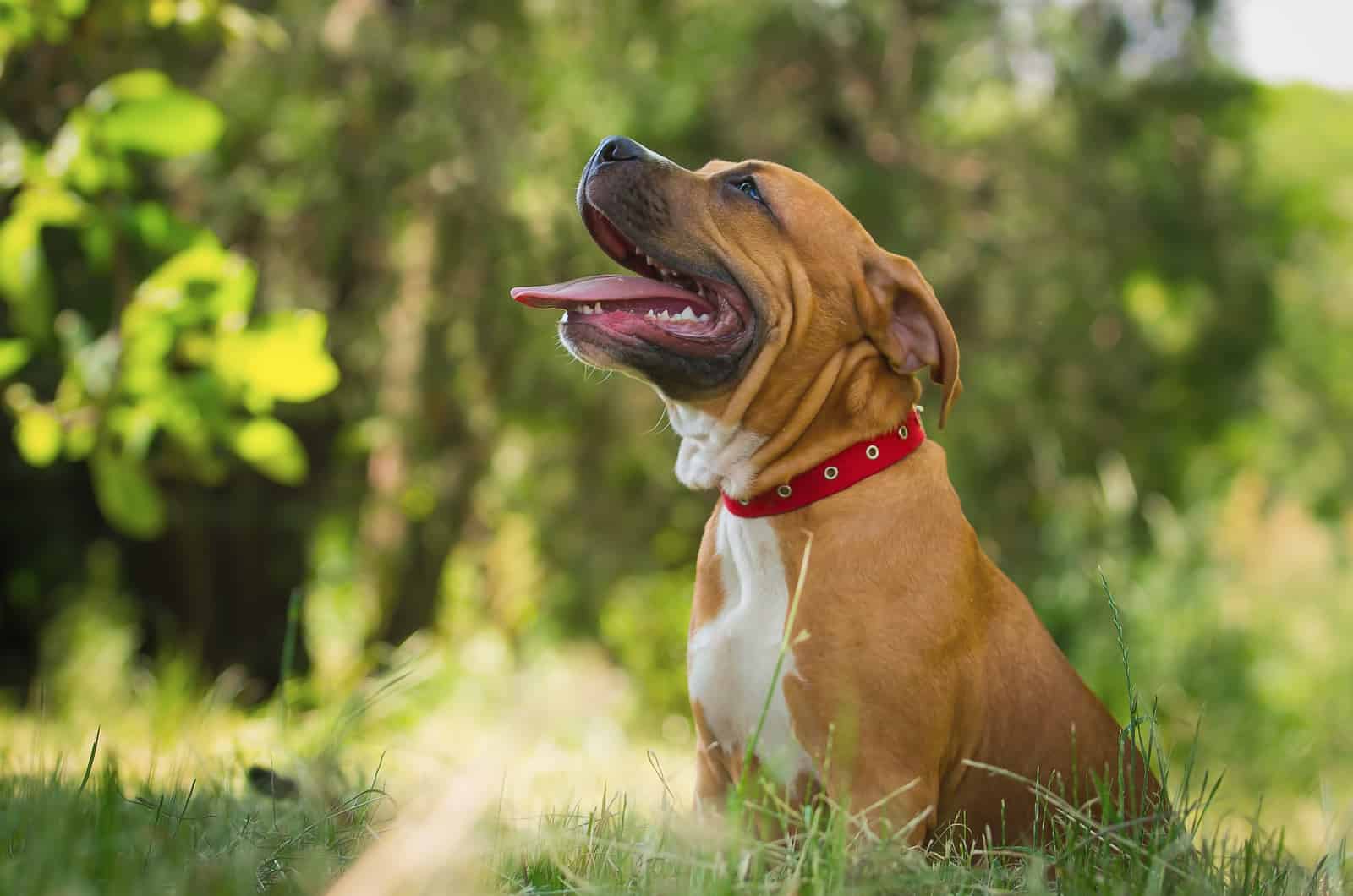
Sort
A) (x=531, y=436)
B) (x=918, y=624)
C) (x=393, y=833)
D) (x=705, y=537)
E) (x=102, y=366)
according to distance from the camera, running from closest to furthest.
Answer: (x=393, y=833) → (x=918, y=624) → (x=705, y=537) → (x=102, y=366) → (x=531, y=436)

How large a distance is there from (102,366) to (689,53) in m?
5.30

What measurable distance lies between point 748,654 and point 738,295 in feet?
2.56

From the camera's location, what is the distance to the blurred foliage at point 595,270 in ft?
21.7

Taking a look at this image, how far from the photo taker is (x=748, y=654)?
2539 millimetres

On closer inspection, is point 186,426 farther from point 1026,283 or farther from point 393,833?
point 1026,283

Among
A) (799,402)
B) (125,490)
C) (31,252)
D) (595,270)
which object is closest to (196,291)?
(31,252)

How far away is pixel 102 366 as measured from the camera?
10.7 ft

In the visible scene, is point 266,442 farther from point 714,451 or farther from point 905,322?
point 905,322

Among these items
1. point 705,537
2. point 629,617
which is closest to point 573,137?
point 629,617

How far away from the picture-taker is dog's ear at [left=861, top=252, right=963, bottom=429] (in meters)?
2.72

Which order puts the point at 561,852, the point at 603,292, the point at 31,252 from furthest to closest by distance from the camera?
the point at 31,252
the point at 603,292
the point at 561,852

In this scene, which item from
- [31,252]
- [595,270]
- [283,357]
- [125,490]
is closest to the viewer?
[31,252]

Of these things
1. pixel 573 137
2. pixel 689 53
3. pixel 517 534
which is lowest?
pixel 517 534

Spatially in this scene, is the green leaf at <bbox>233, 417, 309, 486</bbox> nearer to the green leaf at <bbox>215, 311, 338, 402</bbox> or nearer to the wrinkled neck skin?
the green leaf at <bbox>215, 311, 338, 402</bbox>
